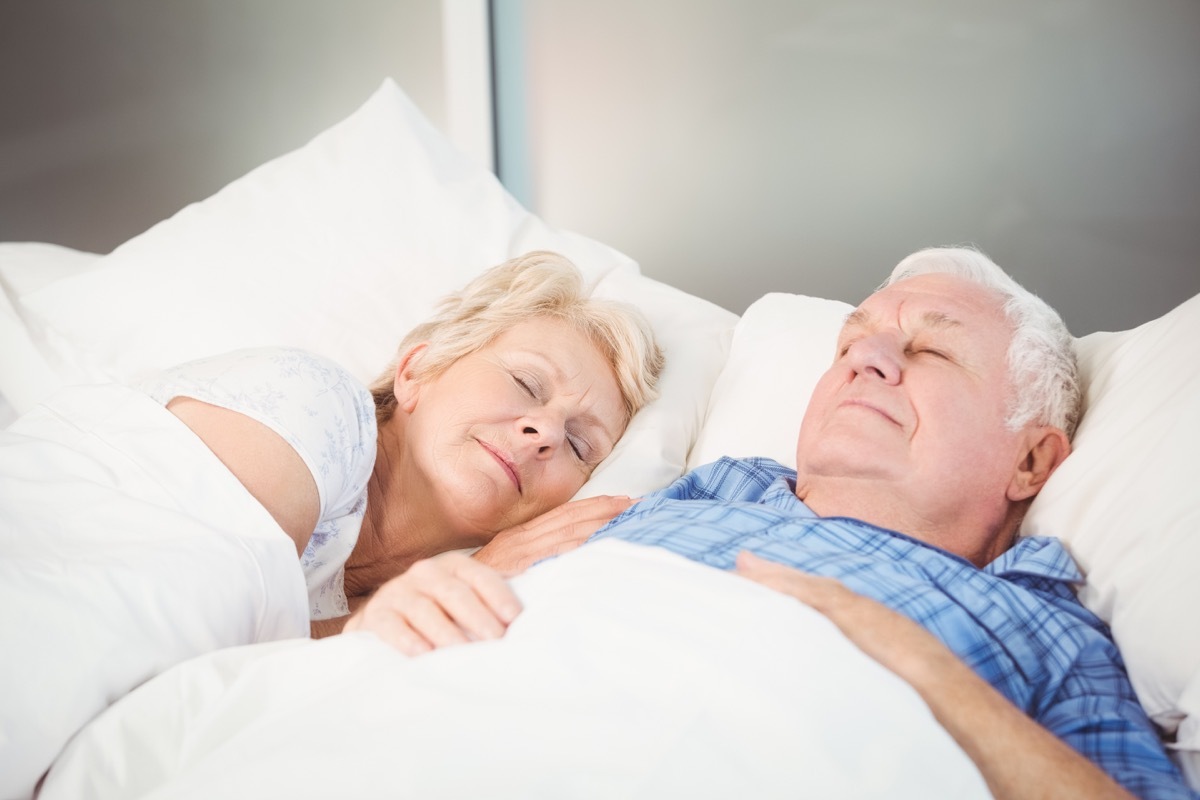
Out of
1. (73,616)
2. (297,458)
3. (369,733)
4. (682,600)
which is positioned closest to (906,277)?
(682,600)

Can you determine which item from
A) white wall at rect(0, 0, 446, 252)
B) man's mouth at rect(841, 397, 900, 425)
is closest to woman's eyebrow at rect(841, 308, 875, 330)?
man's mouth at rect(841, 397, 900, 425)

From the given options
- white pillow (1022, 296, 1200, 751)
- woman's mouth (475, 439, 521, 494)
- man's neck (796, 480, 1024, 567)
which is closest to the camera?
white pillow (1022, 296, 1200, 751)

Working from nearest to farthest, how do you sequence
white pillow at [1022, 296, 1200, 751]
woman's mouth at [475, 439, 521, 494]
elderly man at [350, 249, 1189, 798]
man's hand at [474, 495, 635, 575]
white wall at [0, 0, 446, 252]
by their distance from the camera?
elderly man at [350, 249, 1189, 798], white pillow at [1022, 296, 1200, 751], man's hand at [474, 495, 635, 575], woman's mouth at [475, 439, 521, 494], white wall at [0, 0, 446, 252]

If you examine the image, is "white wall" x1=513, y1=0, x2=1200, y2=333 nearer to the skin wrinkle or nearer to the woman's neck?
the skin wrinkle

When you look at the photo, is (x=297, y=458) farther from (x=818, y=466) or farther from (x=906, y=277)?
(x=906, y=277)

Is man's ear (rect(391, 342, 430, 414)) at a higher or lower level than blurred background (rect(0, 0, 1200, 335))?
lower

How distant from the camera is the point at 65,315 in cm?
198

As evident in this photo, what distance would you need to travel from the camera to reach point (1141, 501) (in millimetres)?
1159

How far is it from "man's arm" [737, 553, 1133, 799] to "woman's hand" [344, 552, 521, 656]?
255mm

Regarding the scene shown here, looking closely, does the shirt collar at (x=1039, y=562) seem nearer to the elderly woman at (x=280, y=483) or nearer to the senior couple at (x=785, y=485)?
the senior couple at (x=785, y=485)

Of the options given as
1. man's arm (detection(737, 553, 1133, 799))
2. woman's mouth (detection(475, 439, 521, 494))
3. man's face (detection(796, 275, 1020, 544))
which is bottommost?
woman's mouth (detection(475, 439, 521, 494))

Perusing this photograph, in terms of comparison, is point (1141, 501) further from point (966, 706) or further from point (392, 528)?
point (392, 528)

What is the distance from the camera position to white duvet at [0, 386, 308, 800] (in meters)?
1.00

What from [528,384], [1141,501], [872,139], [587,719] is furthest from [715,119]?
[587,719]
